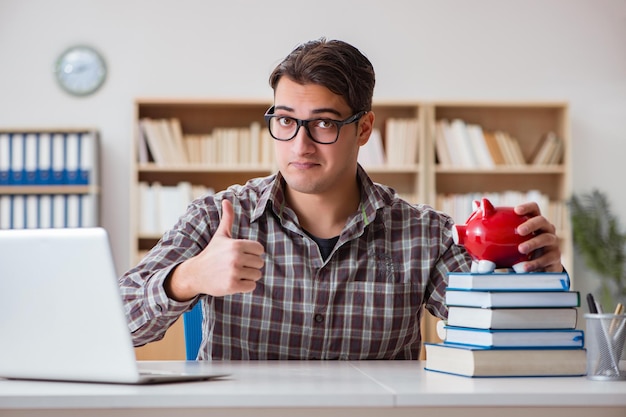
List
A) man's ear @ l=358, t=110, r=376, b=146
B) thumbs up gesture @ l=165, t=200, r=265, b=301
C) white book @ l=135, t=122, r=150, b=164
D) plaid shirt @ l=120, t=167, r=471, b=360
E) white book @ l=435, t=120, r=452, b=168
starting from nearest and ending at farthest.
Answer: thumbs up gesture @ l=165, t=200, r=265, b=301, plaid shirt @ l=120, t=167, r=471, b=360, man's ear @ l=358, t=110, r=376, b=146, white book @ l=135, t=122, r=150, b=164, white book @ l=435, t=120, r=452, b=168

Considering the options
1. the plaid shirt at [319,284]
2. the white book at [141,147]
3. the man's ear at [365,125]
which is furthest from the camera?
the white book at [141,147]

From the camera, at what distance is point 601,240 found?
4.96 m

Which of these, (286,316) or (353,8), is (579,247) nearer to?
(353,8)

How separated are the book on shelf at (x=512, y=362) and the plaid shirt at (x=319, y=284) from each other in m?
0.58

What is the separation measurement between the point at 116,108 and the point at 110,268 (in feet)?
13.1

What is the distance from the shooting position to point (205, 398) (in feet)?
3.45

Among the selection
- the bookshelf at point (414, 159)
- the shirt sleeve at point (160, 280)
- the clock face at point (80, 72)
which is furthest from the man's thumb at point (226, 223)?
the clock face at point (80, 72)

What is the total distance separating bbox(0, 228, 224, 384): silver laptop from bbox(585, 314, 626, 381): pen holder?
0.59 meters

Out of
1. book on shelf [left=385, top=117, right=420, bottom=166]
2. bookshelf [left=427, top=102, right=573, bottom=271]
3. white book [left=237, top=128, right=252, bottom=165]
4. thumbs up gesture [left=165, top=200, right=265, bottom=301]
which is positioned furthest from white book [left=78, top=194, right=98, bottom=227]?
thumbs up gesture [left=165, top=200, right=265, bottom=301]

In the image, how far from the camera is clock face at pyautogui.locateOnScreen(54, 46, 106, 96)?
4.95 metres

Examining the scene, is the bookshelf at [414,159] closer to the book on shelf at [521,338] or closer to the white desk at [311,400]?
the book on shelf at [521,338]

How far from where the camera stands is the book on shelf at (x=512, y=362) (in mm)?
1299

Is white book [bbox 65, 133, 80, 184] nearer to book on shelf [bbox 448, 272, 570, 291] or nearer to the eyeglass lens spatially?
the eyeglass lens

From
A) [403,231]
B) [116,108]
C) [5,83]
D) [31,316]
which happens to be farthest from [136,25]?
[31,316]
